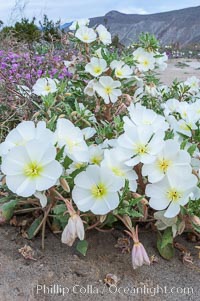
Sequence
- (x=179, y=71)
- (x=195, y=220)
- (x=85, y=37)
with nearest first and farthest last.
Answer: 1. (x=195, y=220)
2. (x=85, y=37)
3. (x=179, y=71)

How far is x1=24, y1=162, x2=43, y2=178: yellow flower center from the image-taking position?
4.33 ft

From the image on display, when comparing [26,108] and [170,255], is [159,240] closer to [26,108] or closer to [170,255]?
[170,255]

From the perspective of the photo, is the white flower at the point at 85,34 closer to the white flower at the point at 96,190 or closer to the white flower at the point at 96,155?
the white flower at the point at 96,155

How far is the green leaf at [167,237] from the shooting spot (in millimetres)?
1481

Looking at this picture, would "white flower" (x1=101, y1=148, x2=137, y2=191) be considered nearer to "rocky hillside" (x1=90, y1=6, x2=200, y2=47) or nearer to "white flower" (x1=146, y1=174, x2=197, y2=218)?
"white flower" (x1=146, y1=174, x2=197, y2=218)

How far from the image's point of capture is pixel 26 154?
133cm

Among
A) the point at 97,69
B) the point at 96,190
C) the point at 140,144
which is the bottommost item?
the point at 96,190

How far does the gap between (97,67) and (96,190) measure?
955mm

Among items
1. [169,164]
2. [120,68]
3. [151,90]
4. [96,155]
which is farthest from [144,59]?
[169,164]

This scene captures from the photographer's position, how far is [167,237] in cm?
149

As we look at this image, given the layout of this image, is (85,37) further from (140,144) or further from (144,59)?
(140,144)

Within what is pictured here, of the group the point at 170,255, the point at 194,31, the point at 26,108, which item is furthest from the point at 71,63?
the point at 194,31

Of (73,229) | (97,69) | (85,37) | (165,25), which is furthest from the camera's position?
(165,25)

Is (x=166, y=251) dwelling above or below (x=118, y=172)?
below
